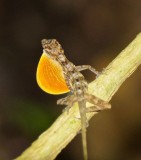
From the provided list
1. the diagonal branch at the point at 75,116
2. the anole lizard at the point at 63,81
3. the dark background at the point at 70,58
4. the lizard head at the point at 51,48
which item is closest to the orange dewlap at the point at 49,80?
the anole lizard at the point at 63,81

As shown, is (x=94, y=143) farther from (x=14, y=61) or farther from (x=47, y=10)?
(x=47, y=10)

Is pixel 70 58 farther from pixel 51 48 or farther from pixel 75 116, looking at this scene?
pixel 75 116

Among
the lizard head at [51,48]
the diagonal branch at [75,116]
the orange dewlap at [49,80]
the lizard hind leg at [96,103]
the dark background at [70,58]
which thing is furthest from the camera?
the dark background at [70,58]

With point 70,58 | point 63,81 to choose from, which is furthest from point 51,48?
point 70,58

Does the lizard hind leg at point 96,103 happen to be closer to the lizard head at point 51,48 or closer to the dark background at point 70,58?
the lizard head at point 51,48

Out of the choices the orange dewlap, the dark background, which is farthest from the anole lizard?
the dark background

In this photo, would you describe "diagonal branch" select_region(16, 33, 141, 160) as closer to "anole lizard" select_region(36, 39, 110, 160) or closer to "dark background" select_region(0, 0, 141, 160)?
"anole lizard" select_region(36, 39, 110, 160)

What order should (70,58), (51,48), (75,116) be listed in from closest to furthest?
(75,116), (51,48), (70,58)
